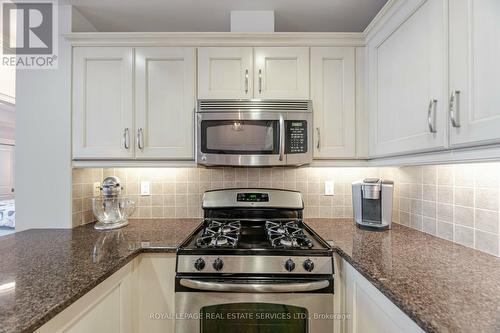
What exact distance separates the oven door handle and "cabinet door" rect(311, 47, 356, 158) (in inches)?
32.0

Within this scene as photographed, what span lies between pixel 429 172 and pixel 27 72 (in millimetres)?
2671

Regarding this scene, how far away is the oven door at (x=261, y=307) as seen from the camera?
3.92 feet

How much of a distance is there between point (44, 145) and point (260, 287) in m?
1.68

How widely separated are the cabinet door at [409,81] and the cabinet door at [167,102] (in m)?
1.19

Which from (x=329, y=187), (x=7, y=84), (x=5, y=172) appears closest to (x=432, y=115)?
Answer: (x=329, y=187)

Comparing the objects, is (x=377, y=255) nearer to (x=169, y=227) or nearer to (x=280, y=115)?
(x=280, y=115)

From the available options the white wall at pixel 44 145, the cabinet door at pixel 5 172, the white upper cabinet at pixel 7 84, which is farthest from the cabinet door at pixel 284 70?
the cabinet door at pixel 5 172

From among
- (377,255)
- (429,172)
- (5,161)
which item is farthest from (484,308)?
(5,161)

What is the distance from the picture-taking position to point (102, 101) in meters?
1.65

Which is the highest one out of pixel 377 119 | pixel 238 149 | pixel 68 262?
pixel 377 119

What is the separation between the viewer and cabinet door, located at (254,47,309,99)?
1.64 m

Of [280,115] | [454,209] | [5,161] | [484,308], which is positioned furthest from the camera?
[5,161]

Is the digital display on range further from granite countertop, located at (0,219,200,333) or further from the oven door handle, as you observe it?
the oven door handle

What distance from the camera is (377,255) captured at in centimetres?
114
